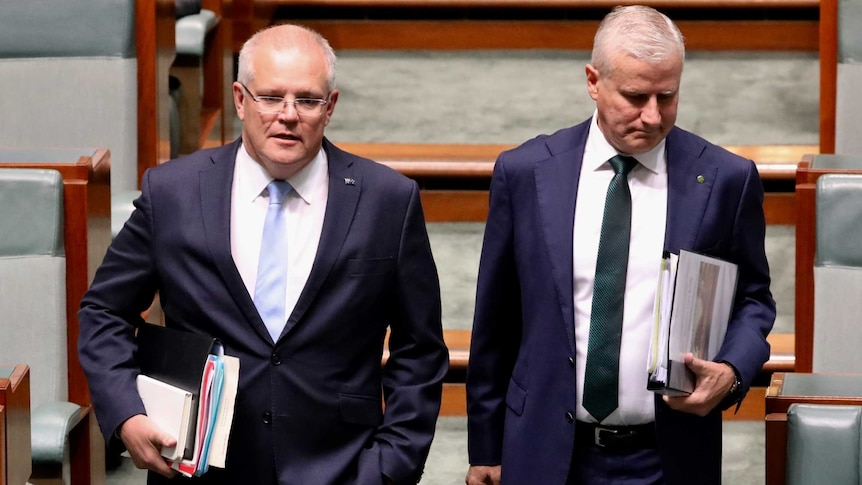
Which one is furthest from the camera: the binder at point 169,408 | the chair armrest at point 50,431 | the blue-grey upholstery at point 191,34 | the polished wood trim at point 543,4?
the polished wood trim at point 543,4

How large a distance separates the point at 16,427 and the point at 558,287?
10.1 inches

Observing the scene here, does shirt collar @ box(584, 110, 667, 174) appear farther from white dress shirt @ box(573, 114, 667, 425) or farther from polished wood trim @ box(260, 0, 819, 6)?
polished wood trim @ box(260, 0, 819, 6)

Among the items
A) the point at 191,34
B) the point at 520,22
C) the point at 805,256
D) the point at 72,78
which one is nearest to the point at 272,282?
the point at 805,256

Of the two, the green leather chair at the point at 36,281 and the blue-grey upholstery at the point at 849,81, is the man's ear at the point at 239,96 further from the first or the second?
the blue-grey upholstery at the point at 849,81

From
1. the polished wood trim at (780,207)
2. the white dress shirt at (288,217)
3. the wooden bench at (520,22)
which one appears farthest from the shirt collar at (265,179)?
the wooden bench at (520,22)

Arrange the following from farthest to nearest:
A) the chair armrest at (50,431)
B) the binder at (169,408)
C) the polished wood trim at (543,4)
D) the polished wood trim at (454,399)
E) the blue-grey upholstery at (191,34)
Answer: the polished wood trim at (543,4) < the blue-grey upholstery at (191,34) < the polished wood trim at (454,399) < the chair armrest at (50,431) < the binder at (169,408)

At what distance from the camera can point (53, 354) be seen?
0.86 meters

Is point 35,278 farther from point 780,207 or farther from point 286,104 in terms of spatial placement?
point 780,207

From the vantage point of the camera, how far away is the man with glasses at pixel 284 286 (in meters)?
0.64

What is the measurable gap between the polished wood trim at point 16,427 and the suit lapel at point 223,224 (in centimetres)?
12

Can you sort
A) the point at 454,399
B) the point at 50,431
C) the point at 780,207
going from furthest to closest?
the point at 780,207 < the point at 454,399 < the point at 50,431

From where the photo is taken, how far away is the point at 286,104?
633 mm

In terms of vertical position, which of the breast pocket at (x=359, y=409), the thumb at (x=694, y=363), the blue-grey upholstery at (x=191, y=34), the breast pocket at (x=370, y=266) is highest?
the blue-grey upholstery at (x=191, y=34)

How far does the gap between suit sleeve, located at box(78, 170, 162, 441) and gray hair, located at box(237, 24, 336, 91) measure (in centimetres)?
7
